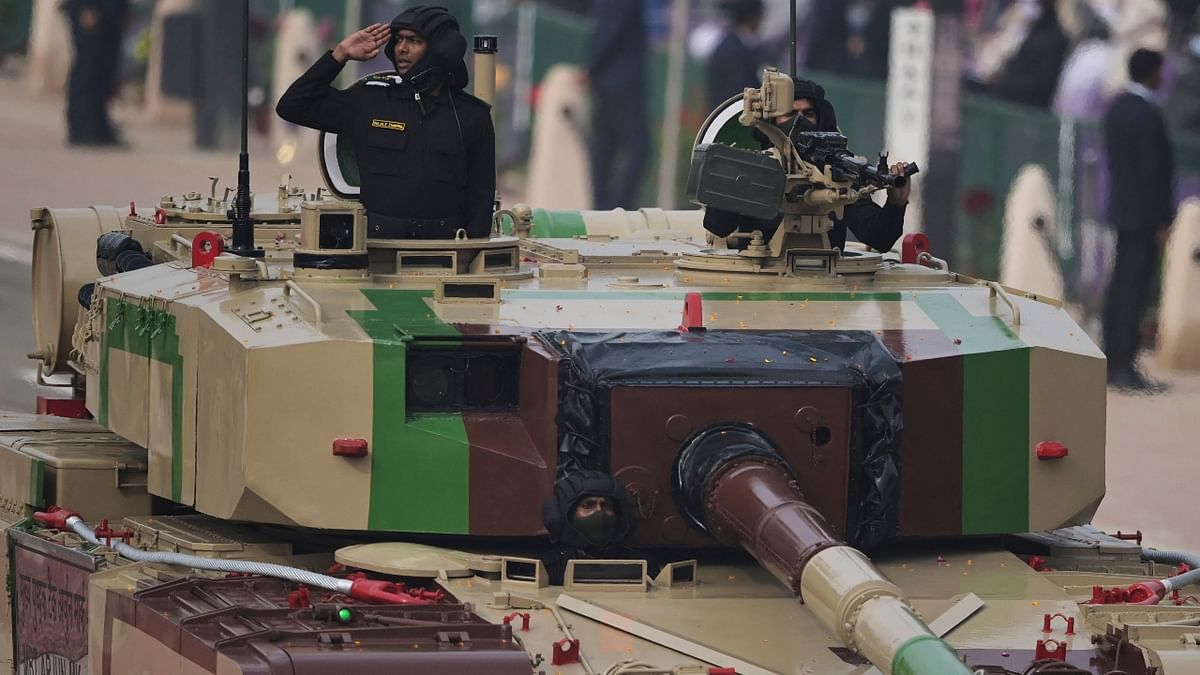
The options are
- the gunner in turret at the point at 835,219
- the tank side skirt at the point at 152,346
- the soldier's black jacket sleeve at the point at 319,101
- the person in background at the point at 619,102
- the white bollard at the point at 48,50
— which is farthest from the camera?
the white bollard at the point at 48,50

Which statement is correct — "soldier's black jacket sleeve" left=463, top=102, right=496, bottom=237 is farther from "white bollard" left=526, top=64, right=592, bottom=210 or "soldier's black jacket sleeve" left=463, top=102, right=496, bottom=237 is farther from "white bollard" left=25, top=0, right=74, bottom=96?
"white bollard" left=25, top=0, right=74, bottom=96

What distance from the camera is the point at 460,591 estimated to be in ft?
56.0

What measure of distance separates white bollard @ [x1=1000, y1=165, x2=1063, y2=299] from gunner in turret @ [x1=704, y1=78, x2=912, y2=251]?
13.5 m

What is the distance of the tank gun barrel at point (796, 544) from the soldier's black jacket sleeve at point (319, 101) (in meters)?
3.59

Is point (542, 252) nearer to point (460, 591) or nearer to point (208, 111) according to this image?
point (460, 591)

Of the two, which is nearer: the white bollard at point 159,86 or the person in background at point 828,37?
the person in background at point 828,37

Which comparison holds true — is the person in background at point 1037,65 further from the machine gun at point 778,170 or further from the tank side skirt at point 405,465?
the tank side skirt at point 405,465

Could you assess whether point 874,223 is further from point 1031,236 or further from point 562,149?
point 562,149

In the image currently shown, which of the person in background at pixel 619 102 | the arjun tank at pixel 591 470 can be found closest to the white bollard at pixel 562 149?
the person in background at pixel 619 102

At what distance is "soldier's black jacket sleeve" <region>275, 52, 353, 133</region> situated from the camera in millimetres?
19531

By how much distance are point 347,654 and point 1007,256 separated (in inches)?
816

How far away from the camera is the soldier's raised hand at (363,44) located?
19.3m

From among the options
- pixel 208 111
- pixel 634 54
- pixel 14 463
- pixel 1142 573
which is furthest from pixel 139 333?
pixel 208 111

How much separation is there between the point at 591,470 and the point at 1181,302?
56.9ft
